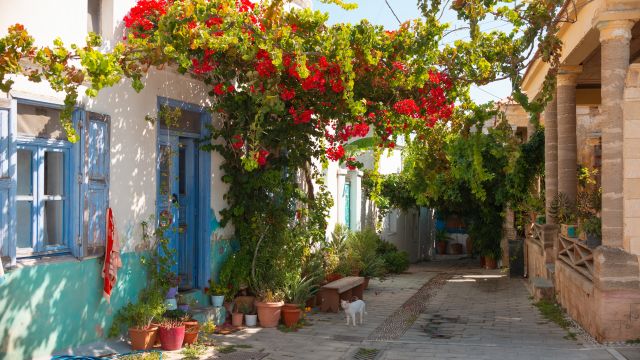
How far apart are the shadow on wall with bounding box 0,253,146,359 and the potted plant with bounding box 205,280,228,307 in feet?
5.83

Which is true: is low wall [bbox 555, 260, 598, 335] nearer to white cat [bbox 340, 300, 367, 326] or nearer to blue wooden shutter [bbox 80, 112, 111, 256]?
white cat [bbox 340, 300, 367, 326]

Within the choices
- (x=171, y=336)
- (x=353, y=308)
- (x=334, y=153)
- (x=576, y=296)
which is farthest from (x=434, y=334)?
(x=171, y=336)

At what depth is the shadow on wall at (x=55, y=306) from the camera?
6.28m

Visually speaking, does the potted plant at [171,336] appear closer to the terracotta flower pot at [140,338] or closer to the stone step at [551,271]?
A: the terracotta flower pot at [140,338]

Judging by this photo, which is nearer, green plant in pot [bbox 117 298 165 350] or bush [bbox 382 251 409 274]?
green plant in pot [bbox 117 298 165 350]

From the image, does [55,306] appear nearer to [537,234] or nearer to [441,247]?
[537,234]

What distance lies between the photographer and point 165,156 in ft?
29.1

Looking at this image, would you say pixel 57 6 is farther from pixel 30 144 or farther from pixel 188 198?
pixel 188 198

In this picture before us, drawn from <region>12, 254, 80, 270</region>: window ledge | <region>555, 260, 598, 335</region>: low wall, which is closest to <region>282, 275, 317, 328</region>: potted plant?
<region>12, 254, 80, 270</region>: window ledge

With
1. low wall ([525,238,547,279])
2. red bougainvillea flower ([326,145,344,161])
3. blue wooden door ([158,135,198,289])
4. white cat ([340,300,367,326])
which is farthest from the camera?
low wall ([525,238,547,279])

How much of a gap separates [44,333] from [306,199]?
498cm

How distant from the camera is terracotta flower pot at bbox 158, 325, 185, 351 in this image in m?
7.58

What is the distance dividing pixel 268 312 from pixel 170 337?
209 centimetres

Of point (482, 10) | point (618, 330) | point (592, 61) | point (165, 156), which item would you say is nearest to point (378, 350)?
point (618, 330)
